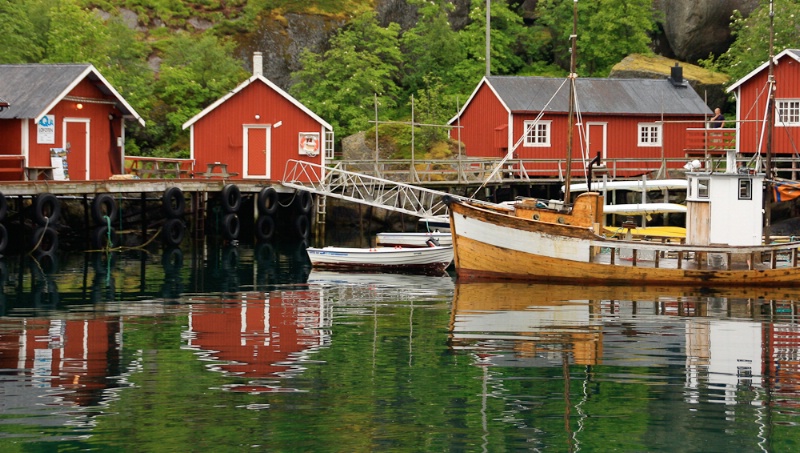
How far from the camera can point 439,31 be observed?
6419 cm

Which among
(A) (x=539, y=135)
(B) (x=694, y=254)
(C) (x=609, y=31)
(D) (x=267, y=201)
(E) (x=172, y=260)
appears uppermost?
(C) (x=609, y=31)

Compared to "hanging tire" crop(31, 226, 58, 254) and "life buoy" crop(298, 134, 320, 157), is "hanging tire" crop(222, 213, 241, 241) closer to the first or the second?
"life buoy" crop(298, 134, 320, 157)

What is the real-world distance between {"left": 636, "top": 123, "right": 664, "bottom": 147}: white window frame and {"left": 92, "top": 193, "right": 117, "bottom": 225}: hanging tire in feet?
74.6

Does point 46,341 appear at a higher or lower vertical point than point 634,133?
lower

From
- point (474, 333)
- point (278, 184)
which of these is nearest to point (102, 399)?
point (474, 333)

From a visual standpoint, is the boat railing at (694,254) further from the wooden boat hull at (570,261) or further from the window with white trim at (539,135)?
the window with white trim at (539,135)

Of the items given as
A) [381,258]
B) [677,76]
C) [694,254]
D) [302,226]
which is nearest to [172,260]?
Result: [381,258]

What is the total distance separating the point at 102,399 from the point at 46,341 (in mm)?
5379

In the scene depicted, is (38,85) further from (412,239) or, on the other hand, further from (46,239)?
(412,239)

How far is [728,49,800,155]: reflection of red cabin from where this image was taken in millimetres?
47438

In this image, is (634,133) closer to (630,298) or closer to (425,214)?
(425,214)

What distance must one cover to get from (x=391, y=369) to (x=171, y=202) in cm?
2371

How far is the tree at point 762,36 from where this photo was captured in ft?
186

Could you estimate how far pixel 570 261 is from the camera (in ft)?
109
